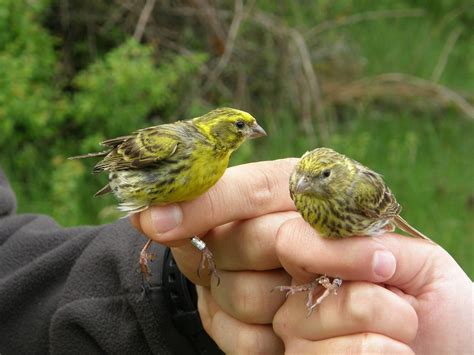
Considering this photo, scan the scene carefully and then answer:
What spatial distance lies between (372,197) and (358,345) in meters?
0.59

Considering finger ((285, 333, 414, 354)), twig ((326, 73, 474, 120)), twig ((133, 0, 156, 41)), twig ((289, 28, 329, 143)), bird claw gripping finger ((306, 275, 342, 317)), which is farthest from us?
twig ((326, 73, 474, 120))

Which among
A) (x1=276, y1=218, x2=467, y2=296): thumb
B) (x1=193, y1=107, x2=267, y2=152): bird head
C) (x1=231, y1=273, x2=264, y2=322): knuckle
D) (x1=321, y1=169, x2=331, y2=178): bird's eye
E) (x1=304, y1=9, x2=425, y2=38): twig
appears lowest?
(x1=231, y1=273, x2=264, y2=322): knuckle

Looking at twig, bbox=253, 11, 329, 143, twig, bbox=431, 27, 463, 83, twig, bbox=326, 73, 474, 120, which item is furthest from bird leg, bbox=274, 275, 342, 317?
twig, bbox=431, 27, 463, 83

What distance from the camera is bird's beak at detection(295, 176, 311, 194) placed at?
2.43 m

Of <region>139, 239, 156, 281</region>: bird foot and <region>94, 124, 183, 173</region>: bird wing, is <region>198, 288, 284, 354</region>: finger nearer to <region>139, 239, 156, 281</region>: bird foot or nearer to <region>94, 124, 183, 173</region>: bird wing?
<region>139, 239, 156, 281</region>: bird foot

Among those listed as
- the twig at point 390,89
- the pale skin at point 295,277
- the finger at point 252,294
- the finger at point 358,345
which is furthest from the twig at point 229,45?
the finger at point 358,345

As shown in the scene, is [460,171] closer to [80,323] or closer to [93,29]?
[93,29]

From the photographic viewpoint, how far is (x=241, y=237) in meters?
2.63

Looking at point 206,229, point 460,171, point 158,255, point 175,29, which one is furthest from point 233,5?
point 206,229

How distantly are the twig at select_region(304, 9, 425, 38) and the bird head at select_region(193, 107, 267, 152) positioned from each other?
457 centimetres

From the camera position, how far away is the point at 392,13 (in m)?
8.13

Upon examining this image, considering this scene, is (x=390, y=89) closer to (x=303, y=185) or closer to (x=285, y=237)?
(x=303, y=185)

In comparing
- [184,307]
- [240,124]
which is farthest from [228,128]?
[184,307]

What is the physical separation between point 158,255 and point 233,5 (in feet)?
14.0
